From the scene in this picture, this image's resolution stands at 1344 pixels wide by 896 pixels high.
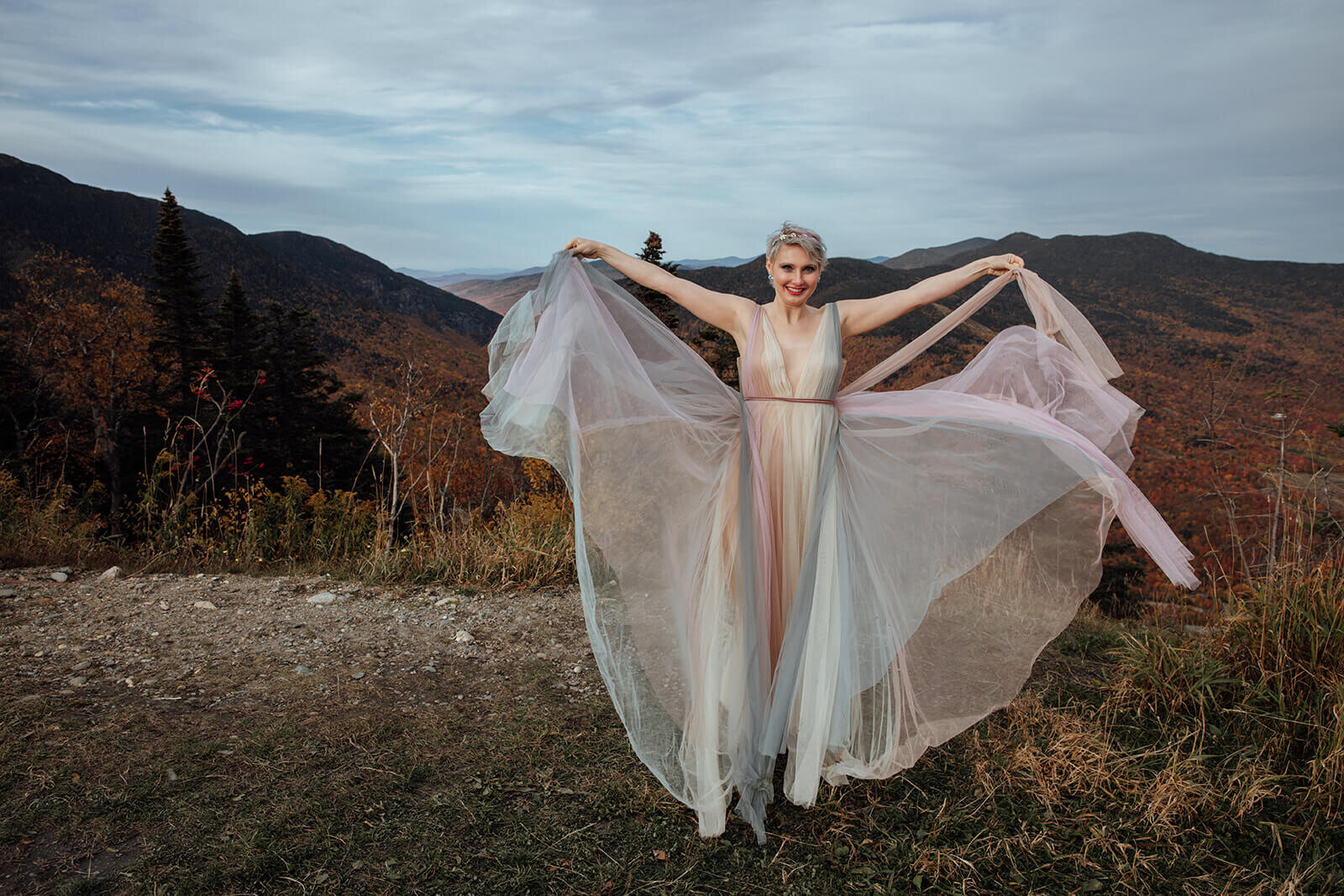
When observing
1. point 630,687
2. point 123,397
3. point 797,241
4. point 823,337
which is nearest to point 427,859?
point 630,687

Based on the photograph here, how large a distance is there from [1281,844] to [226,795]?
12.3 ft

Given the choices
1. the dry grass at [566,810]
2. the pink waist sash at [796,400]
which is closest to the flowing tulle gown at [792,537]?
the pink waist sash at [796,400]

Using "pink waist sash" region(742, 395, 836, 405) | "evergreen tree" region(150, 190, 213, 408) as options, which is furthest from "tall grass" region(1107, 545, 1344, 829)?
"evergreen tree" region(150, 190, 213, 408)

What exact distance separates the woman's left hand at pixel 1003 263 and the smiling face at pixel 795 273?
80cm

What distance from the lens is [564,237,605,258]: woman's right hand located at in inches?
127

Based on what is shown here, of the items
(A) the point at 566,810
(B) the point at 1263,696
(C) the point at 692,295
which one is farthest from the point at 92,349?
(B) the point at 1263,696

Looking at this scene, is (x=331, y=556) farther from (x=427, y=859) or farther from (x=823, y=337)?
(x=823, y=337)

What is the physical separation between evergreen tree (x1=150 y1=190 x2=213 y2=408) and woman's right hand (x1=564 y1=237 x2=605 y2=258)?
78.7 ft

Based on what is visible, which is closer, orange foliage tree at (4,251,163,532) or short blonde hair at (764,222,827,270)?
short blonde hair at (764,222,827,270)

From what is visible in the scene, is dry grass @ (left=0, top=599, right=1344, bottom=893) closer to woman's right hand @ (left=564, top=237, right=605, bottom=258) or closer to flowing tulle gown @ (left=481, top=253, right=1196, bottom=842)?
flowing tulle gown @ (left=481, top=253, right=1196, bottom=842)

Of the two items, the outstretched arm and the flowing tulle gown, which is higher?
the outstretched arm

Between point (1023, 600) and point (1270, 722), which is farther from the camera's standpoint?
point (1270, 722)

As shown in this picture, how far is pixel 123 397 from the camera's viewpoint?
23844 millimetres

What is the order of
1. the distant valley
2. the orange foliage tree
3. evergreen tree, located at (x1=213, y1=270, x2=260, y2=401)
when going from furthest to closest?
evergreen tree, located at (x1=213, y1=270, x2=260, y2=401), the orange foliage tree, the distant valley
